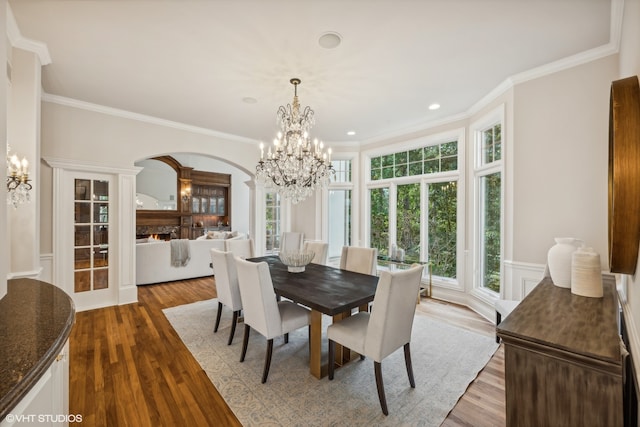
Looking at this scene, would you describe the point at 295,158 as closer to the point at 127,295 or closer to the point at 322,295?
the point at 322,295

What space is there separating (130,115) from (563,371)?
5314 mm

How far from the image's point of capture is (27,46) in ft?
8.13

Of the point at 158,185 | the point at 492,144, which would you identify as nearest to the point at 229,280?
the point at 492,144

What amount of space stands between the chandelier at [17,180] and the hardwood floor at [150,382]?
158 centimetres

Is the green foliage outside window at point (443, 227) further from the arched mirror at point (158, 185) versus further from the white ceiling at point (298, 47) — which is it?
the arched mirror at point (158, 185)

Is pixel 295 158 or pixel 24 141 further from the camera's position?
pixel 295 158

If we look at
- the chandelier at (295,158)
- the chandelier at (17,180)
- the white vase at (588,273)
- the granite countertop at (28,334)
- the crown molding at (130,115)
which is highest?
the crown molding at (130,115)

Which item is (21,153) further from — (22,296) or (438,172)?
(438,172)

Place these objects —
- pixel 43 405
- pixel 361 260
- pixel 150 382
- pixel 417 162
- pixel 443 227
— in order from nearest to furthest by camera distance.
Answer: pixel 43 405, pixel 150 382, pixel 361 260, pixel 443 227, pixel 417 162

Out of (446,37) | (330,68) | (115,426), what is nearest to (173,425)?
(115,426)

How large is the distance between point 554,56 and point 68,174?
19.4ft

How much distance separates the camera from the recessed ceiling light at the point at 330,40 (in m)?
2.28

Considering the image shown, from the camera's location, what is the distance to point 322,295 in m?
2.32

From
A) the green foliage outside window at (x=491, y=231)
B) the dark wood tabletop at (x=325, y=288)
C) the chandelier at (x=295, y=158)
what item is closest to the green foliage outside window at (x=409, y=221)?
the green foliage outside window at (x=491, y=231)
